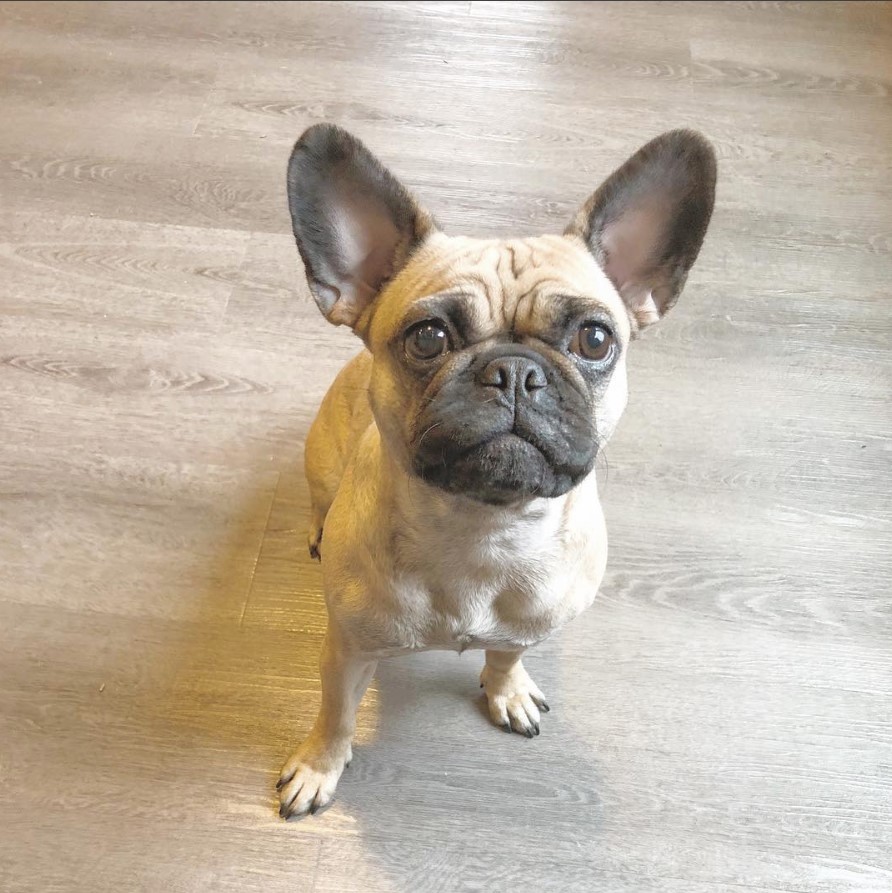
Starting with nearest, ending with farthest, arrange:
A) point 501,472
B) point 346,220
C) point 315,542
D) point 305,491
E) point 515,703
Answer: point 501,472, point 346,220, point 515,703, point 315,542, point 305,491

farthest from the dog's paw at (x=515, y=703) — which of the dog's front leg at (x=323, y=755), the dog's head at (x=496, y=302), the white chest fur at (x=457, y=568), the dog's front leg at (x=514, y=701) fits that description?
the dog's head at (x=496, y=302)

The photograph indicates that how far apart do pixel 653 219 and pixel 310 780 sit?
1233 mm

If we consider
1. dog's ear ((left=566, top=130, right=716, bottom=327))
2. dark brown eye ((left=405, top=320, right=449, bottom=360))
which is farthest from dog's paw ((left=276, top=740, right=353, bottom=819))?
dog's ear ((left=566, top=130, right=716, bottom=327))

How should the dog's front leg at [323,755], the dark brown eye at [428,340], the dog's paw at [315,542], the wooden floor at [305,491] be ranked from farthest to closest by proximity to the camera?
1. the dog's paw at [315,542]
2. the wooden floor at [305,491]
3. the dog's front leg at [323,755]
4. the dark brown eye at [428,340]

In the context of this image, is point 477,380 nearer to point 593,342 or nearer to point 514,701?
point 593,342

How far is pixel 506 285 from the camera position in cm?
122

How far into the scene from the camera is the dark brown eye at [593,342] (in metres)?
1.19

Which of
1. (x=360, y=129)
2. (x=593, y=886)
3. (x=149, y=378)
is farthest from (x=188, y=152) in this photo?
(x=593, y=886)

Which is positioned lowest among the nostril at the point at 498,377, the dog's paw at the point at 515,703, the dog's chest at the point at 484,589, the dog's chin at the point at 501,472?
the dog's paw at the point at 515,703

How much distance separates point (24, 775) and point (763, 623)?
5.41ft

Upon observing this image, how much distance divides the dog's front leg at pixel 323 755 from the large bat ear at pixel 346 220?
68cm

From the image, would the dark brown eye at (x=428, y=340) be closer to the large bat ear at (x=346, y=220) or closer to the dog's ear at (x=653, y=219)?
the large bat ear at (x=346, y=220)

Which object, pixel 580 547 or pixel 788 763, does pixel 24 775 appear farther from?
pixel 788 763

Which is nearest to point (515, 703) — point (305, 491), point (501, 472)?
point (305, 491)
